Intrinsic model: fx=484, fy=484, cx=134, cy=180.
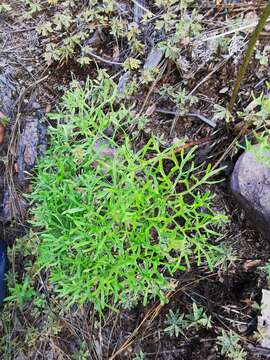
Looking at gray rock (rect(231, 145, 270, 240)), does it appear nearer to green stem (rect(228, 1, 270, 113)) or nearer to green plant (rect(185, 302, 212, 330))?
green stem (rect(228, 1, 270, 113))

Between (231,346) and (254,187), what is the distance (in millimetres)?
751

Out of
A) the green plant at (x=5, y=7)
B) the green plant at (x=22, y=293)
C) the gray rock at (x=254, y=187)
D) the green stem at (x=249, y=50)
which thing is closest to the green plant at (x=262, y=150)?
the gray rock at (x=254, y=187)

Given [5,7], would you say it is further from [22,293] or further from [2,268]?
[22,293]

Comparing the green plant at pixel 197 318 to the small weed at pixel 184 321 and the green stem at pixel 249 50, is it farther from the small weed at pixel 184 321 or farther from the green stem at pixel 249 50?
the green stem at pixel 249 50

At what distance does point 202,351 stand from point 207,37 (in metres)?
1.63

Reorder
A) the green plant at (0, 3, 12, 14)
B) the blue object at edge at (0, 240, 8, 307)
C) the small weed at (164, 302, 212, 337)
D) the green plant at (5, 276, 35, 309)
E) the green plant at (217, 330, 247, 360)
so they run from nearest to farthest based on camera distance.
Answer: the green plant at (217, 330, 247, 360) < the small weed at (164, 302, 212, 337) < the green plant at (5, 276, 35, 309) < the blue object at edge at (0, 240, 8, 307) < the green plant at (0, 3, 12, 14)

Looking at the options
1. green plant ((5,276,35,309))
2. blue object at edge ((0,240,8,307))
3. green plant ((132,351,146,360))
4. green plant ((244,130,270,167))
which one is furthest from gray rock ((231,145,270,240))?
blue object at edge ((0,240,8,307))

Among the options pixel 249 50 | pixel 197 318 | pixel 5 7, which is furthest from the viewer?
pixel 5 7

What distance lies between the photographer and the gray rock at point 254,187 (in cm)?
227

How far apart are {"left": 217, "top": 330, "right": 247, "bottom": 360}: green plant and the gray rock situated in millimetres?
499

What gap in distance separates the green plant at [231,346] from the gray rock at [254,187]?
50cm

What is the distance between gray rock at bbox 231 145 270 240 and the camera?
2.27 metres

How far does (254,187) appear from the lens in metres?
2.30

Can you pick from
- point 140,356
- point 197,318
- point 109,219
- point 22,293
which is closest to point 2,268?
point 22,293
